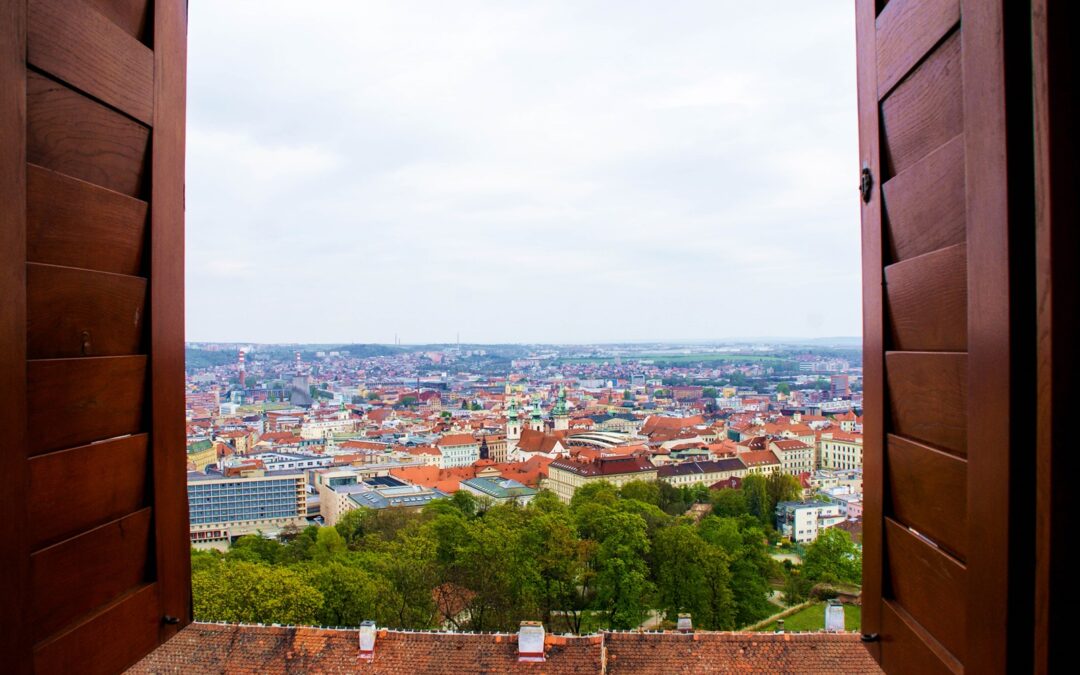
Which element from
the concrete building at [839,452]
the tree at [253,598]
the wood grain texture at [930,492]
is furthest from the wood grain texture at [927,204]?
the concrete building at [839,452]

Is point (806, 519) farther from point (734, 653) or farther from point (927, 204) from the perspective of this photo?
point (927, 204)

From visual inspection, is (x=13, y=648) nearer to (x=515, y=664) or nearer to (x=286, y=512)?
(x=515, y=664)

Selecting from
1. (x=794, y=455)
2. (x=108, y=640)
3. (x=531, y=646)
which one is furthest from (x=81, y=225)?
(x=794, y=455)

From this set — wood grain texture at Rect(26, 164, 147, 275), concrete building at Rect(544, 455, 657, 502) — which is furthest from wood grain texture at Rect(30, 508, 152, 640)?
concrete building at Rect(544, 455, 657, 502)

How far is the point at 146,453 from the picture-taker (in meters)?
1.17

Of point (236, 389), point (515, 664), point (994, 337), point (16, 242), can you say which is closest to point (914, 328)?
point (994, 337)

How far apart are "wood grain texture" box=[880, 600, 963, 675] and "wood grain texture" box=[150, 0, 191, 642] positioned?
1134mm

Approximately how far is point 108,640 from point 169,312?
49 cm

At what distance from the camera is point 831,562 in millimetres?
12961

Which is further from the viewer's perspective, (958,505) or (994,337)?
(958,505)

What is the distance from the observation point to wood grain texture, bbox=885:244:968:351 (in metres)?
0.91

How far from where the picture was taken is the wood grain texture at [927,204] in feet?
3.00

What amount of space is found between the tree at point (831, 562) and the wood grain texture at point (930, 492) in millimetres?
13087

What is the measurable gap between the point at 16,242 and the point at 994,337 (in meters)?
1.09
